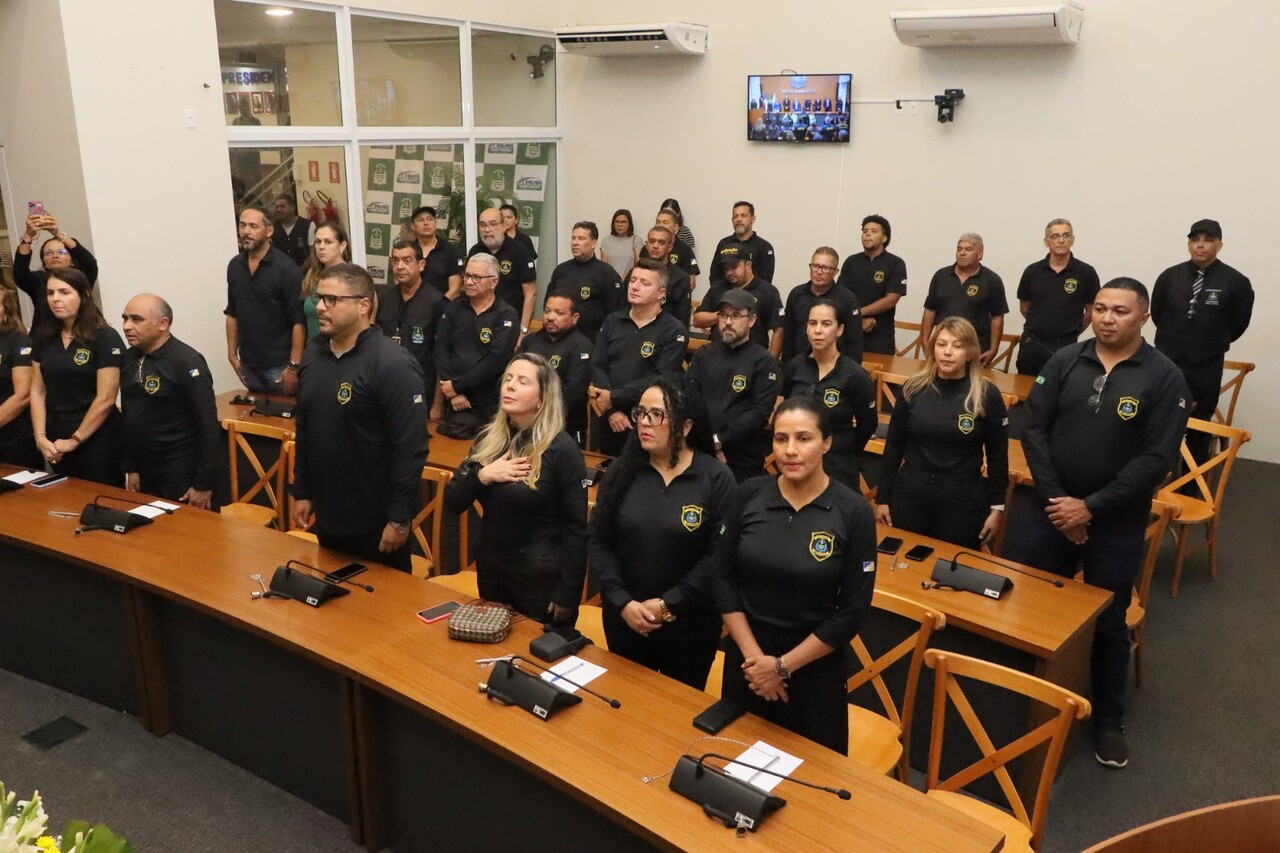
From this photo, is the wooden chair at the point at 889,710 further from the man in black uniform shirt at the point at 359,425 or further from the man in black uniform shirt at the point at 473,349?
the man in black uniform shirt at the point at 473,349

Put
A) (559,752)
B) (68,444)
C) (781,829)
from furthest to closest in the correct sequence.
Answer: (68,444)
(559,752)
(781,829)

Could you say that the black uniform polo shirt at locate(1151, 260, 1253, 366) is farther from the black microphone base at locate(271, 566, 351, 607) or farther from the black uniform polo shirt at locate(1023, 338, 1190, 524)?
the black microphone base at locate(271, 566, 351, 607)

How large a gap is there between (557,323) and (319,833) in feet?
9.38

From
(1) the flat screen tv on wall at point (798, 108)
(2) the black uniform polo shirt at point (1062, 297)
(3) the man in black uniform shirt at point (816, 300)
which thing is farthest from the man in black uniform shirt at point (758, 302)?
(1) the flat screen tv on wall at point (798, 108)

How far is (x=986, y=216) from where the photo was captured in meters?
8.27

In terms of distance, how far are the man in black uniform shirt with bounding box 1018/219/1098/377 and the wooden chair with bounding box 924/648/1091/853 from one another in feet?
15.2

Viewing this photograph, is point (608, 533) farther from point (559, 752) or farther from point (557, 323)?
point (557, 323)

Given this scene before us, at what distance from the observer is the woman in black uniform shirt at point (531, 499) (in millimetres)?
3279

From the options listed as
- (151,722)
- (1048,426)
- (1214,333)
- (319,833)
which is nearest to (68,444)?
(151,722)

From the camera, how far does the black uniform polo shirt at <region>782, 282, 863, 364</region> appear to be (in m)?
5.75

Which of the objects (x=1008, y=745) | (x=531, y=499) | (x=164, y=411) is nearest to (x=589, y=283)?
(x=164, y=411)

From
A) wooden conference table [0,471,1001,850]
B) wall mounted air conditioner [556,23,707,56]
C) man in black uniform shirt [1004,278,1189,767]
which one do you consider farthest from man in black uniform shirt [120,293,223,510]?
wall mounted air conditioner [556,23,707,56]

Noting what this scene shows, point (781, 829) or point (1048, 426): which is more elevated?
point (1048, 426)

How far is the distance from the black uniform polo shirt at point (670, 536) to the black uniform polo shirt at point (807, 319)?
2.66 m
